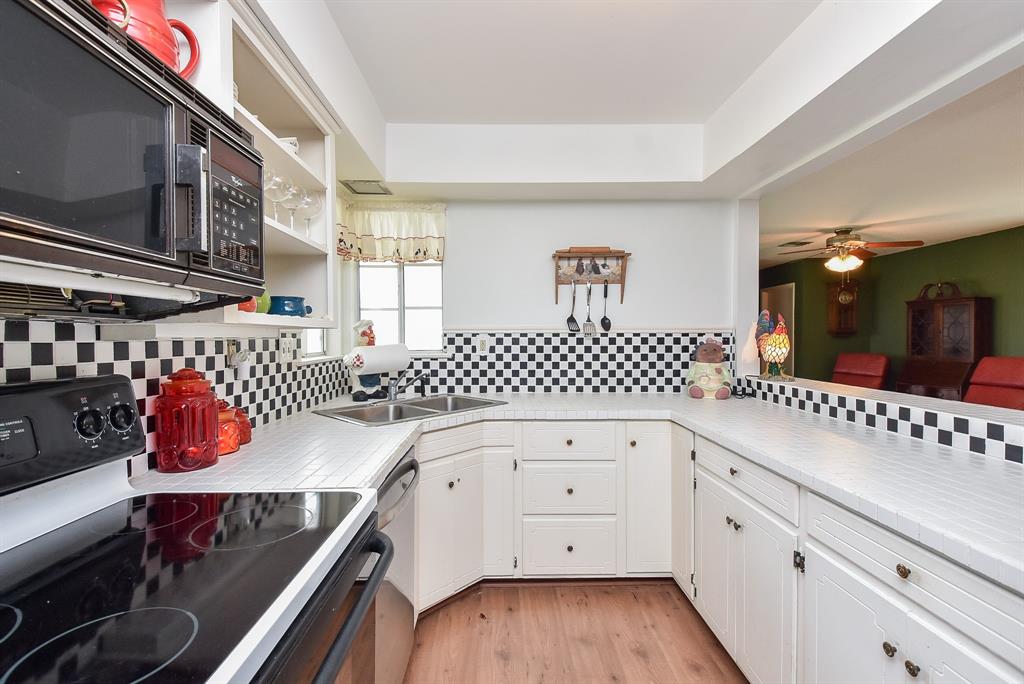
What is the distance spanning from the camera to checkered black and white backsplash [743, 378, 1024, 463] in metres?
1.21

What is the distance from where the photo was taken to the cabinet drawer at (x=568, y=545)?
6.89 feet

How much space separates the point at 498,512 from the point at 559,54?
6.74 ft

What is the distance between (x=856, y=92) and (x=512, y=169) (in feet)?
4.82

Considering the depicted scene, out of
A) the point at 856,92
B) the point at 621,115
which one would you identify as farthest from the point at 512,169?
the point at 856,92

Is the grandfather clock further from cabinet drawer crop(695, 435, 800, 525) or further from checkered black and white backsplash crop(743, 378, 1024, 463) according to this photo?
cabinet drawer crop(695, 435, 800, 525)

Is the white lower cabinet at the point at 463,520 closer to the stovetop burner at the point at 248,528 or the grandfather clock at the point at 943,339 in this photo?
the stovetop burner at the point at 248,528

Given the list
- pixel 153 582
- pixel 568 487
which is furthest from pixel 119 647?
pixel 568 487

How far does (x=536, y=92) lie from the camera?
2.04m

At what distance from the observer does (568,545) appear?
6.89 ft

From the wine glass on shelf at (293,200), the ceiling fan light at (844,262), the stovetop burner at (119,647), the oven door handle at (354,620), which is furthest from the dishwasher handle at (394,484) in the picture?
the ceiling fan light at (844,262)

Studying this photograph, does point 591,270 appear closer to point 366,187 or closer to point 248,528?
point 366,187

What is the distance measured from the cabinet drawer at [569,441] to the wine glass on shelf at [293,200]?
1.35m

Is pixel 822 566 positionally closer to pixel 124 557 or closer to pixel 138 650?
pixel 138 650

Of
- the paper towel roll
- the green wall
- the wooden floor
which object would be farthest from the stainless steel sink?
the green wall
